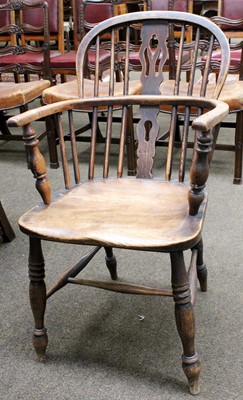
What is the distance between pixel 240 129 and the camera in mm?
2422

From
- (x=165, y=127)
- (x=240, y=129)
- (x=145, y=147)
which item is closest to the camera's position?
(x=145, y=147)

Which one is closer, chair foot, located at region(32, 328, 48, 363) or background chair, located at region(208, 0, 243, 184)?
chair foot, located at region(32, 328, 48, 363)

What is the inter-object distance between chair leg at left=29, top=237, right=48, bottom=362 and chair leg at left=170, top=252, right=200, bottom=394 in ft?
1.19

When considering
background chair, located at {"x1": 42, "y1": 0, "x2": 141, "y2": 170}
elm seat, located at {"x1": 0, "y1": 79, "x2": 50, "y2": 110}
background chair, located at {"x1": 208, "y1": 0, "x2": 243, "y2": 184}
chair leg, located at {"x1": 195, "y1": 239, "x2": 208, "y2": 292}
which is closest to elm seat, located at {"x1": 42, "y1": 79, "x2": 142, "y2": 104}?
background chair, located at {"x1": 42, "y1": 0, "x2": 141, "y2": 170}

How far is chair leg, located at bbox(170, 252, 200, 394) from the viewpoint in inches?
42.8

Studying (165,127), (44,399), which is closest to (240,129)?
(165,127)

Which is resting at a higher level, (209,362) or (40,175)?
(40,175)

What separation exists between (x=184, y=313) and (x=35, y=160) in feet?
1.78

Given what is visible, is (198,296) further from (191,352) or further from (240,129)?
(240,129)

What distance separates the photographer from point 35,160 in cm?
123

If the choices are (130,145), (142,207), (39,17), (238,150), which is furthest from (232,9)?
(142,207)

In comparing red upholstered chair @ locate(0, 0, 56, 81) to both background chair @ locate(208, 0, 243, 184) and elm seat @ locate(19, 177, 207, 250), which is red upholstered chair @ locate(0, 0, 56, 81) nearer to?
background chair @ locate(208, 0, 243, 184)

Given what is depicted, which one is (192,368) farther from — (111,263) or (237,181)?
(237,181)

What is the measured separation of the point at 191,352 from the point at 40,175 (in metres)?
0.60
